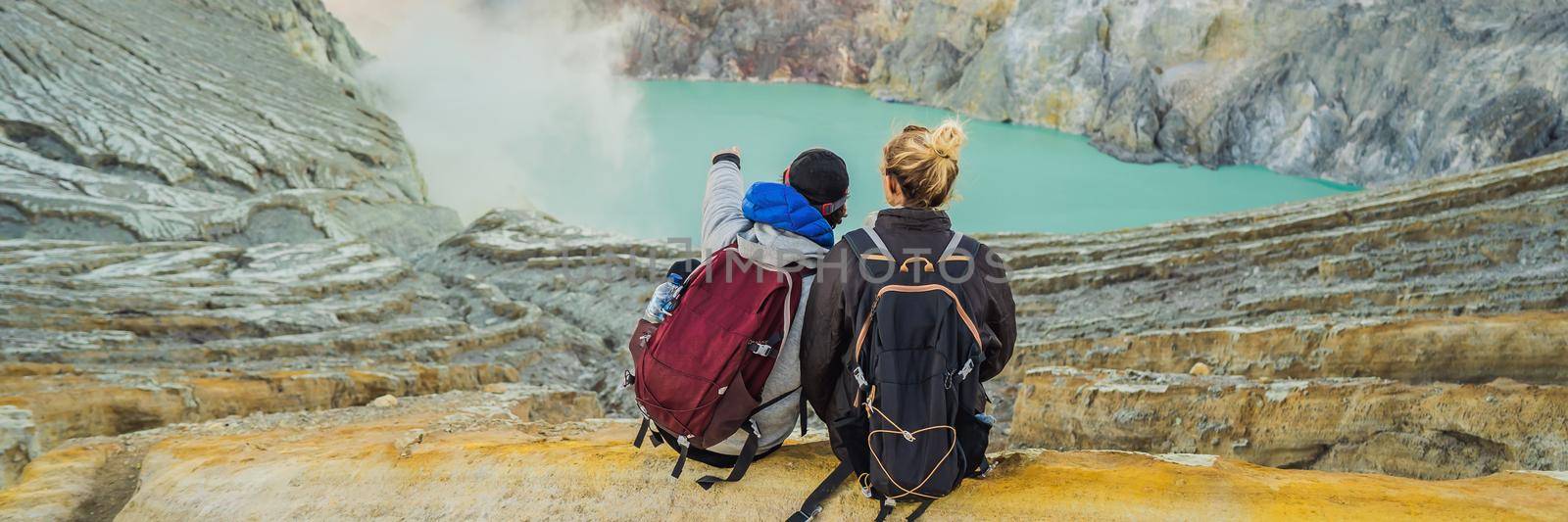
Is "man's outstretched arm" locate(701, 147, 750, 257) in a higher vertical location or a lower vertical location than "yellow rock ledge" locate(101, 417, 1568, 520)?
higher

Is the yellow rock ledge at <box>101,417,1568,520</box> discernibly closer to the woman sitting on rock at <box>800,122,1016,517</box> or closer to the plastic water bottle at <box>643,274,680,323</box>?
Answer: the woman sitting on rock at <box>800,122,1016,517</box>

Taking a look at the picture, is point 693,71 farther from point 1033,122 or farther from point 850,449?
point 850,449

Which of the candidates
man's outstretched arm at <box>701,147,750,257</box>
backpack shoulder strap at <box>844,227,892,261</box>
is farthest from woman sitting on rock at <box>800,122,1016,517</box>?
man's outstretched arm at <box>701,147,750,257</box>

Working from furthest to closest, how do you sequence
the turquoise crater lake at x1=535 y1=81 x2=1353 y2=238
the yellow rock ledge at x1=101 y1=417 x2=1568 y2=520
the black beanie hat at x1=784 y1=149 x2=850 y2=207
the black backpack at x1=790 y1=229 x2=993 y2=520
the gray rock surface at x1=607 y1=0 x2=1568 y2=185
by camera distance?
the turquoise crater lake at x1=535 y1=81 x2=1353 y2=238
the gray rock surface at x1=607 y1=0 x2=1568 y2=185
the black beanie hat at x1=784 y1=149 x2=850 y2=207
the yellow rock ledge at x1=101 y1=417 x2=1568 y2=520
the black backpack at x1=790 y1=229 x2=993 y2=520

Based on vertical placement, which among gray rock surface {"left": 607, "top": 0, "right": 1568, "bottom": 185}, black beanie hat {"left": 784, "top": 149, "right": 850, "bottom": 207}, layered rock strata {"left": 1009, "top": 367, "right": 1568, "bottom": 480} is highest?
gray rock surface {"left": 607, "top": 0, "right": 1568, "bottom": 185}

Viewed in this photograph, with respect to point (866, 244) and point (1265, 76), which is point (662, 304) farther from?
point (1265, 76)

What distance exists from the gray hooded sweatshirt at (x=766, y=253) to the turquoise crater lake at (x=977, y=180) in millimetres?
7183

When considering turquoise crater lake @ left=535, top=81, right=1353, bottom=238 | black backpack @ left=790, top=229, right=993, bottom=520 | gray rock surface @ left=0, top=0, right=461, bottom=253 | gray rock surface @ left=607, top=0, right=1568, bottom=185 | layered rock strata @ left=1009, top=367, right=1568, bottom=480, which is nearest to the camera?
black backpack @ left=790, top=229, right=993, bottom=520

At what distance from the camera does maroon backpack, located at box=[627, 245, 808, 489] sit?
78.7 inches

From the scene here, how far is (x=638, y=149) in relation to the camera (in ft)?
55.7

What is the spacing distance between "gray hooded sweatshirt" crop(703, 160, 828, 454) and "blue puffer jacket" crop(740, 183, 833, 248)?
16 mm

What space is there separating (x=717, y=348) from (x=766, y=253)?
23 cm

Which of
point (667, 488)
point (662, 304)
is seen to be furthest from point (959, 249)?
point (667, 488)

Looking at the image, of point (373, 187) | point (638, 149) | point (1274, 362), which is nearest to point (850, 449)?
point (1274, 362)
